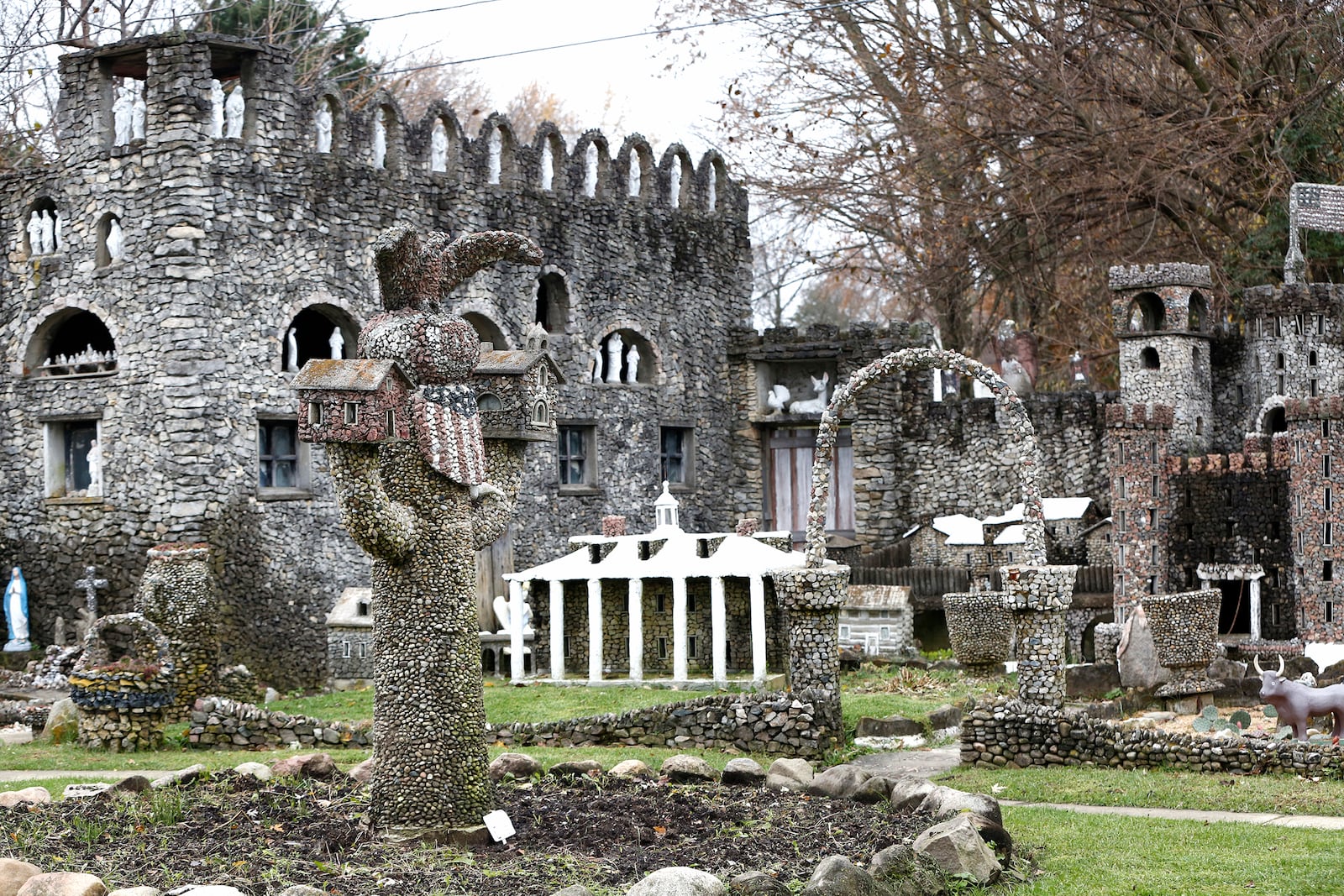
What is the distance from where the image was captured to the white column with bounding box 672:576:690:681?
1984 centimetres

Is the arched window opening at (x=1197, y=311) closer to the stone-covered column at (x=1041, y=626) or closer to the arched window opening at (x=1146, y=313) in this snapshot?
the arched window opening at (x=1146, y=313)

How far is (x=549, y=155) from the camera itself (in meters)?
25.7

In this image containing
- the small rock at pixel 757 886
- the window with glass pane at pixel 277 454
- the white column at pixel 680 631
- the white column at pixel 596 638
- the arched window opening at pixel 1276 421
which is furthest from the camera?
the arched window opening at pixel 1276 421

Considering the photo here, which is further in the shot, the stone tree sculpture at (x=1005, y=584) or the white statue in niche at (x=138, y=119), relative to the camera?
the white statue in niche at (x=138, y=119)

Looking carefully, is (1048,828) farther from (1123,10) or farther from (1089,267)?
(1089,267)

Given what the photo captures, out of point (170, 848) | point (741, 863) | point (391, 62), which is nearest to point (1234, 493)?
point (741, 863)

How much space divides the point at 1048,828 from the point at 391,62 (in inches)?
1246

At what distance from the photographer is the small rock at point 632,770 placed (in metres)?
12.4

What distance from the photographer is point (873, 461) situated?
26.8 metres

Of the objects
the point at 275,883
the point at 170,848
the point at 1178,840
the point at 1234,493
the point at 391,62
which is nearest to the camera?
the point at 275,883

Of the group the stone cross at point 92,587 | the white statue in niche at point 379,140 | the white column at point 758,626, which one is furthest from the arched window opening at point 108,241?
the white column at point 758,626

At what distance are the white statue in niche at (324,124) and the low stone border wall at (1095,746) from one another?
496 inches

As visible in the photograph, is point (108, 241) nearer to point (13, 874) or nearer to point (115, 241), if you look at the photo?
point (115, 241)

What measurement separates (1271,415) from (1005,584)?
9.82 meters
